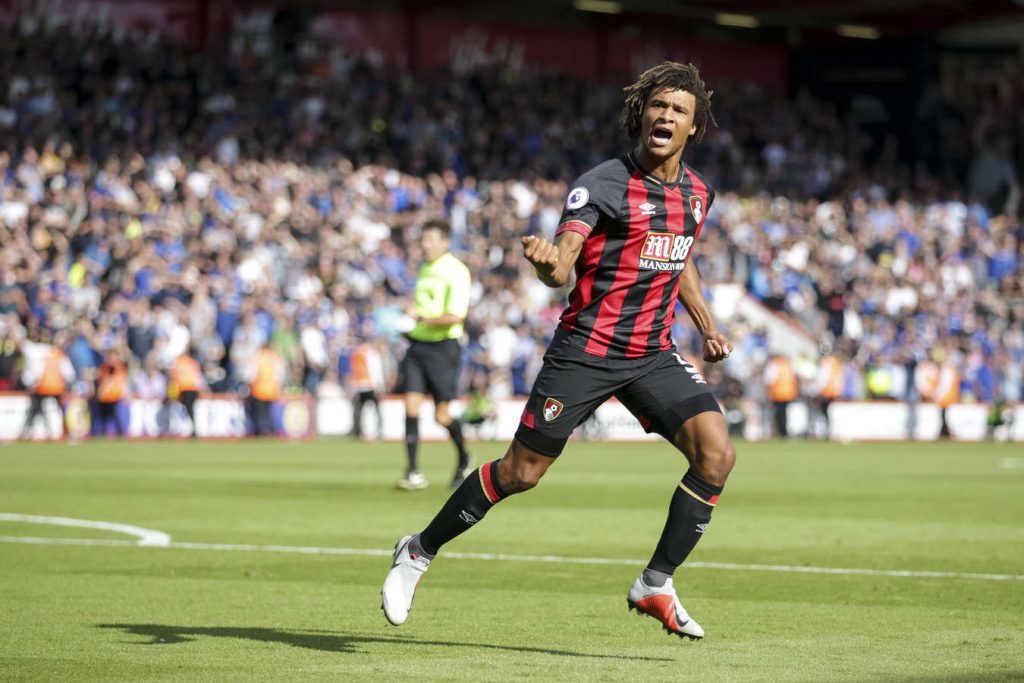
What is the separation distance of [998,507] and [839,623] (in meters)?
8.32

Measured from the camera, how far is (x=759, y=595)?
29.6ft

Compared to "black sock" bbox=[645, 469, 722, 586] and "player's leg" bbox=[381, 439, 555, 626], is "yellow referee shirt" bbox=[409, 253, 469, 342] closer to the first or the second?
"player's leg" bbox=[381, 439, 555, 626]

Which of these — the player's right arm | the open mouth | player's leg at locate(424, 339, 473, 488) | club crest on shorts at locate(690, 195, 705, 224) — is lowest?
player's leg at locate(424, 339, 473, 488)

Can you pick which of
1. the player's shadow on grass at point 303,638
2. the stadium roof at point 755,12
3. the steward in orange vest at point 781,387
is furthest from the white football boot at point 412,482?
the stadium roof at point 755,12

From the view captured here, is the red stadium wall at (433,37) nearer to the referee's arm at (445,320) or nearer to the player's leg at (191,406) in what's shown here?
the player's leg at (191,406)

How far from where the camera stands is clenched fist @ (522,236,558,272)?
634 centimetres

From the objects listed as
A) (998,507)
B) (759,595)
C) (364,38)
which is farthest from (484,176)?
(759,595)

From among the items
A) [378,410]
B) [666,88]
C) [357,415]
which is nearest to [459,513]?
[666,88]

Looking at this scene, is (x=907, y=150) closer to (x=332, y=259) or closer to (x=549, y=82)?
(x=549, y=82)

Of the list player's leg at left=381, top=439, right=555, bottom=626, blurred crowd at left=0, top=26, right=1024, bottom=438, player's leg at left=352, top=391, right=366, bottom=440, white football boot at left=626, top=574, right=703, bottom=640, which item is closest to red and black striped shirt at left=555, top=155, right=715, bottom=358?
player's leg at left=381, top=439, right=555, bottom=626

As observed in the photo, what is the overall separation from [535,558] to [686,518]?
12.3ft

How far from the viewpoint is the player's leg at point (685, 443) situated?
7.11 meters

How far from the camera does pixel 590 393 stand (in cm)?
711

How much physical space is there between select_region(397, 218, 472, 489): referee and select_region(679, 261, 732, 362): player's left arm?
804 cm
